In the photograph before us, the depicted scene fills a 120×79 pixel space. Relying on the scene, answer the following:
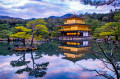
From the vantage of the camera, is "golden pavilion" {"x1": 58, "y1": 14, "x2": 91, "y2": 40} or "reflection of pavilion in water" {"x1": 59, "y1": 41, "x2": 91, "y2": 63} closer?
"reflection of pavilion in water" {"x1": 59, "y1": 41, "x2": 91, "y2": 63}

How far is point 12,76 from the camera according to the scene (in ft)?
17.0

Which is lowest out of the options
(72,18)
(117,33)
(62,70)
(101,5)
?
(62,70)

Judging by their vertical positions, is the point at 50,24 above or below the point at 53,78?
above

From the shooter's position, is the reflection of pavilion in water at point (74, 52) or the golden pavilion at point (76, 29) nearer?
the reflection of pavilion in water at point (74, 52)

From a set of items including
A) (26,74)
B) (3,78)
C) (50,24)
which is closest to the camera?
(3,78)

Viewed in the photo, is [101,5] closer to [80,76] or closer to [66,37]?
[80,76]

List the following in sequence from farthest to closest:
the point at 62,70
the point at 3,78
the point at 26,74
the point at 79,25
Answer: the point at 79,25, the point at 62,70, the point at 26,74, the point at 3,78

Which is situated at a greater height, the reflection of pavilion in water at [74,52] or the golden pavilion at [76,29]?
the golden pavilion at [76,29]

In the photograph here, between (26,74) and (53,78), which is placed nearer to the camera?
(53,78)

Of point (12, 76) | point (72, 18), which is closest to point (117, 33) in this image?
point (72, 18)

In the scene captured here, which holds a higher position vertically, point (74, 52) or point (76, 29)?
point (76, 29)

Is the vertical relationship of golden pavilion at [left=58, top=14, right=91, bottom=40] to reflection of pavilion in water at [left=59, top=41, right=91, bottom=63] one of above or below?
above

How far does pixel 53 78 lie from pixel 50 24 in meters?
31.5

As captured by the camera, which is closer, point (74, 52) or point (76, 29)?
point (74, 52)
